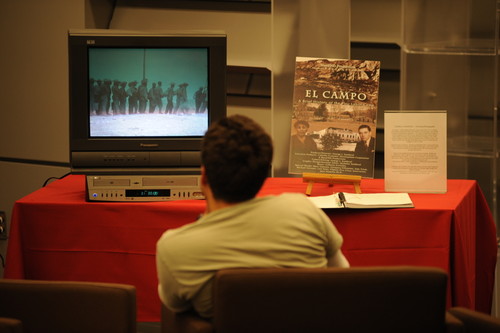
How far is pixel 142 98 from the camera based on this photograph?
8.03ft

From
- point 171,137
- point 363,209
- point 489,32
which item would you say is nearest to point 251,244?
point 363,209

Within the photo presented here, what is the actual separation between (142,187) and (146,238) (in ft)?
0.60

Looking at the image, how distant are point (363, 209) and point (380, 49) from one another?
2.28 m

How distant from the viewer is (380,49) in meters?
4.37

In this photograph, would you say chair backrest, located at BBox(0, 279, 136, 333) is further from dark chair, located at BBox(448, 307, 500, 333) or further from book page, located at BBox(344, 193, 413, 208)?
book page, located at BBox(344, 193, 413, 208)

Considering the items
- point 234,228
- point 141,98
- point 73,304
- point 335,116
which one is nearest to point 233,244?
point 234,228

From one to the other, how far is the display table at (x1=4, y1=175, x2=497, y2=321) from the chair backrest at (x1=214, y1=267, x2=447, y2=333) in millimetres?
904

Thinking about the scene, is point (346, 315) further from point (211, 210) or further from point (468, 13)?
point (468, 13)

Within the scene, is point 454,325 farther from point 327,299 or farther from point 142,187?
point 142,187

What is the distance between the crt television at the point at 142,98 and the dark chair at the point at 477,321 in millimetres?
1162

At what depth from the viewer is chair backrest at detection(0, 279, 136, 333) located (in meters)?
1.61

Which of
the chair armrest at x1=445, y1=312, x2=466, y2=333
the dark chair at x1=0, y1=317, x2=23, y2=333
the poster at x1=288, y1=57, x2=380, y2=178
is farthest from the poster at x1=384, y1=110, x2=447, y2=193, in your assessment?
the dark chair at x1=0, y1=317, x2=23, y2=333

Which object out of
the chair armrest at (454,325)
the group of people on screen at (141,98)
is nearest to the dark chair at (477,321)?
the chair armrest at (454,325)

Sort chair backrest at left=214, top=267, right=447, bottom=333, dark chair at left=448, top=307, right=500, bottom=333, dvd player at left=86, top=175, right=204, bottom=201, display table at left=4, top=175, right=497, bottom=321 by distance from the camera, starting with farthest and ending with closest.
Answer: dvd player at left=86, top=175, right=204, bottom=201
display table at left=4, top=175, right=497, bottom=321
dark chair at left=448, top=307, right=500, bottom=333
chair backrest at left=214, top=267, right=447, bottom=333
